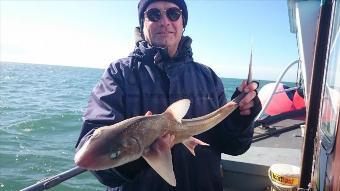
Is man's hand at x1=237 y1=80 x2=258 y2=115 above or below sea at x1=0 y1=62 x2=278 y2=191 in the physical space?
above

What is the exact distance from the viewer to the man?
2.92 metres

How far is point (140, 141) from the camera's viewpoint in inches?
96.0

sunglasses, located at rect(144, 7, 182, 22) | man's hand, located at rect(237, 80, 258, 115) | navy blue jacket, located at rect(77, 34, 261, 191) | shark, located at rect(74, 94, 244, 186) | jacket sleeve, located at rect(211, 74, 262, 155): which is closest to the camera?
shark, located at rect(74, 94, 244, 186)

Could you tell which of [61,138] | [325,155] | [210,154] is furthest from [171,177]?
[61,138]

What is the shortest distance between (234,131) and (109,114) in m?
1.30

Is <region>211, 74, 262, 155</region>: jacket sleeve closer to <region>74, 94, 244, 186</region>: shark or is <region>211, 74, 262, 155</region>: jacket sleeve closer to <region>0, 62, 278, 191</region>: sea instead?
<region>74, 94, 244, 186</region>: shark

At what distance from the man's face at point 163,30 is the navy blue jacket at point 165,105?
0.10 meters

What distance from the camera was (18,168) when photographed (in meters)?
10.2

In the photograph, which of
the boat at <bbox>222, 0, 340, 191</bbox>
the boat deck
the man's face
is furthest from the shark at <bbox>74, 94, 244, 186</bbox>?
Result: the boat deck

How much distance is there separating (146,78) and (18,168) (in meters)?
8.42

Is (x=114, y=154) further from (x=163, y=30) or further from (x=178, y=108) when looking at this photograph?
(x=163, y=30)

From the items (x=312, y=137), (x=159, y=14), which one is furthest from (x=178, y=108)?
(x=312, y=137)

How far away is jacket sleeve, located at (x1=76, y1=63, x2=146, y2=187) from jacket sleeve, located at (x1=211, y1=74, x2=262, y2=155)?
102cm

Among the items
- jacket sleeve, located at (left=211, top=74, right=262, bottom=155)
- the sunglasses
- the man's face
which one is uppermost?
the sunglasses
